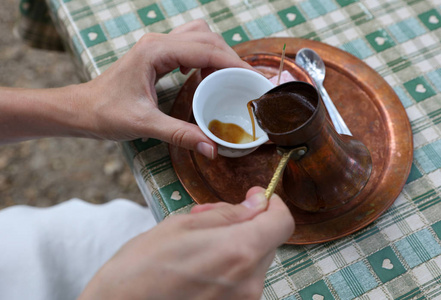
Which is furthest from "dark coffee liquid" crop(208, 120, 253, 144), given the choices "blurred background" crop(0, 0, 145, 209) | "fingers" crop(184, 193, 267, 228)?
"blurred background" crop(0, 0, 145, 209)

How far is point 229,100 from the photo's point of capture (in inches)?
30.0

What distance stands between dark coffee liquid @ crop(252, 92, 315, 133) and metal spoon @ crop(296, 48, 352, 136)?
153mm

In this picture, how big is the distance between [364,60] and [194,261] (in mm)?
595

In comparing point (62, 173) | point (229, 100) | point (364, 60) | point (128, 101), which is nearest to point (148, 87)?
point (128, 101)

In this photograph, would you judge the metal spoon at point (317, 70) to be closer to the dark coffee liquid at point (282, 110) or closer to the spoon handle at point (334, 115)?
the spoon handle at point (334, 115)

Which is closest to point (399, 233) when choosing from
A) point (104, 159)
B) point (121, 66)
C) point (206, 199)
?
point (206, 199)

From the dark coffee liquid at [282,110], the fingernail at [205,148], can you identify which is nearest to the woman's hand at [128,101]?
the fingernail at [205,148]

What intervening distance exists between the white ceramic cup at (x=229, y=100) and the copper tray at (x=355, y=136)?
0.05 m

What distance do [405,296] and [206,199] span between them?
367mm

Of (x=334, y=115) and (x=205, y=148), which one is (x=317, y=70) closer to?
(x=334, y=115)

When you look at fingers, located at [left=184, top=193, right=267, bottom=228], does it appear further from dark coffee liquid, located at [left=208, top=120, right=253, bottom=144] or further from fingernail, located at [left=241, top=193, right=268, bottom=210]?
dark coffee liquid, located at [left=208, top=120, right=253, bottom=144]

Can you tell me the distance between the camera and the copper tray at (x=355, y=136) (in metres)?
0.68

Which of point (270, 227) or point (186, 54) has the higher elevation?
point (186, 54)

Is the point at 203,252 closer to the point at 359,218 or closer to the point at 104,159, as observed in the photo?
the point at 359,218
